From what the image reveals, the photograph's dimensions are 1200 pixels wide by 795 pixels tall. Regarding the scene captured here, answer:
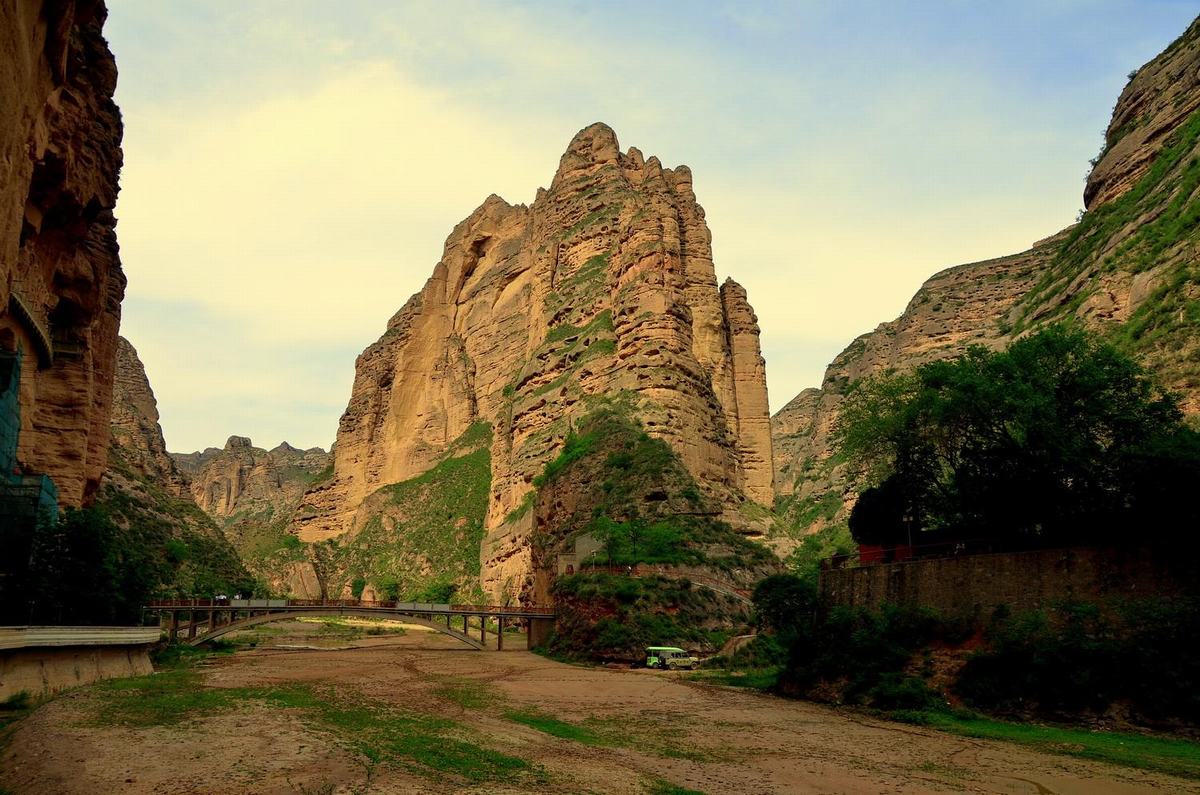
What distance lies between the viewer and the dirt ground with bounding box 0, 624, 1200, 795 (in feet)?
52.9

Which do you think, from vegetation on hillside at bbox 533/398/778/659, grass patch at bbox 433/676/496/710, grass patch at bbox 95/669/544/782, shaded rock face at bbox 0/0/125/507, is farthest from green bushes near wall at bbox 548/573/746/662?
shaded rock face at bbox 0/0/125/507

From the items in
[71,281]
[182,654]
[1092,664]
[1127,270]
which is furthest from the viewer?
[182,654]

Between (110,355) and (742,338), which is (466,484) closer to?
(742,338)

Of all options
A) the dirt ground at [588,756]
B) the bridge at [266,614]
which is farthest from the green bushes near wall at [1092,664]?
the bridge at [266,614]

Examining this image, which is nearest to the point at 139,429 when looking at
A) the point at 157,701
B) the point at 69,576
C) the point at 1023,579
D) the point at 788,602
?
the point at 69,576

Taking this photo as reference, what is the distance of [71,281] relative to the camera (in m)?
41.0

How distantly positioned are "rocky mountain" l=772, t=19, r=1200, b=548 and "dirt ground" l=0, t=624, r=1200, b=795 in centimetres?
2373

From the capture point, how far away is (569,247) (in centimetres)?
10762

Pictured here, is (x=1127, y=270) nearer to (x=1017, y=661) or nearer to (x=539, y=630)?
(x=1017, y=661)

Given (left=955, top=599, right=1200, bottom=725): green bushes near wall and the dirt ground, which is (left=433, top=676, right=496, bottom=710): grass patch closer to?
the dirt ground

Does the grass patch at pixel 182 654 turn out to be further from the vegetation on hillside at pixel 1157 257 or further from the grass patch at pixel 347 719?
the vegetation on hillside at pixel 1157 257

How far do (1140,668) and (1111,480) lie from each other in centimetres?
806

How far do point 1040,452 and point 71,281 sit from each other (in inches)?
1856

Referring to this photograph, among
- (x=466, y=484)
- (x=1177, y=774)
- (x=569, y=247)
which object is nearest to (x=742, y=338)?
(x=569, y=247)
